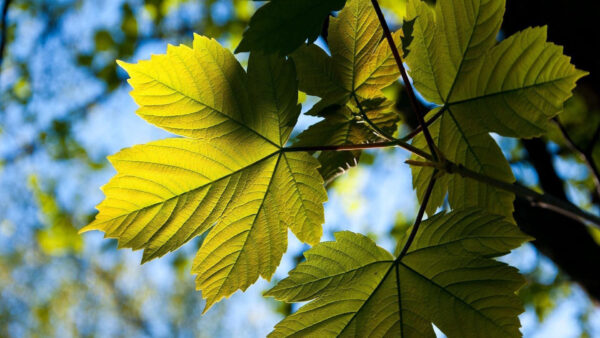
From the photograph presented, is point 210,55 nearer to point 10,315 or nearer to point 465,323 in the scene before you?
point 465,323

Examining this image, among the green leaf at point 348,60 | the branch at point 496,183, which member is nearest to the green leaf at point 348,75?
the green leaf at point 348,60

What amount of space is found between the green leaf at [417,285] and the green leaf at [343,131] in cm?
12

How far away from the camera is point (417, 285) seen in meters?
0.70

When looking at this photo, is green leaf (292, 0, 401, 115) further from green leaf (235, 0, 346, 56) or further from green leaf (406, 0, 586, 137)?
green leaf (235, 0, 346, 56)

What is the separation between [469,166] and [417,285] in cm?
21

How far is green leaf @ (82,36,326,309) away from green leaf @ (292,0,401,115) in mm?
57

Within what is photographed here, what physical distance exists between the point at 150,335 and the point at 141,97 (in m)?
9.59

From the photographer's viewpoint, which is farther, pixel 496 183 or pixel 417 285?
pixel 417 285

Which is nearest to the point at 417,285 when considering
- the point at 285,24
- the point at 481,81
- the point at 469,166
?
the point at 469,166

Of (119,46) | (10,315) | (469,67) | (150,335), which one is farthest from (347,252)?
(10,315)

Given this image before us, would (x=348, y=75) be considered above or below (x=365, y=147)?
above

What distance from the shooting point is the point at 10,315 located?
29.4 feet

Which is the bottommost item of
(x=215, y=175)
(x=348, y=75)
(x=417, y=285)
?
(x=417, y=285)

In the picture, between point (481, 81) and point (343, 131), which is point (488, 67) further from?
point (343, 131)
